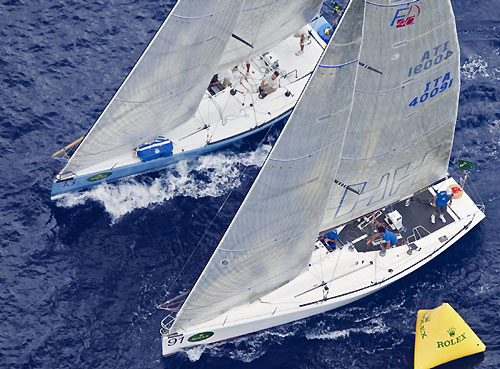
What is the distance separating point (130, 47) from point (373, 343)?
33156mm

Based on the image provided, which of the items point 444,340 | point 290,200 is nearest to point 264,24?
point 290,200

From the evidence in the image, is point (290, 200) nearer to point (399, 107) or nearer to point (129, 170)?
point (399, 107)

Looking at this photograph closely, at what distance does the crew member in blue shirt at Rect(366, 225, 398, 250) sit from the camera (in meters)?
62.1

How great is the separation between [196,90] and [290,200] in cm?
1772

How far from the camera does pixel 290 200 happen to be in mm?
52969

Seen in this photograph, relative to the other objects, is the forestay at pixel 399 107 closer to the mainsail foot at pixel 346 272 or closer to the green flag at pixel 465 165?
the mainsail foot at pixel 346 272

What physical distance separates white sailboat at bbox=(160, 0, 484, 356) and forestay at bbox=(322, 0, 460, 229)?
0.08 metres

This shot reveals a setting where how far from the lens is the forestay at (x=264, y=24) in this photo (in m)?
66.4

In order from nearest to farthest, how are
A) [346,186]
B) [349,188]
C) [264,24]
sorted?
[346,186] → [349,188] → [264,24]

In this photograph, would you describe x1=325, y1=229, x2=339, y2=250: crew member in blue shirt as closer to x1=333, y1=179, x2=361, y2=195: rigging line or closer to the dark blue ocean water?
the dark blue ocean water

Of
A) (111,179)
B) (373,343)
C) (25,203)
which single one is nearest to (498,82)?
(373,343)

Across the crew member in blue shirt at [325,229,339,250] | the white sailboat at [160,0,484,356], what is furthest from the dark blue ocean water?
the crew member in blue shirt at [325,229,339,250]

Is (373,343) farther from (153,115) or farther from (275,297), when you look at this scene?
(153,115)

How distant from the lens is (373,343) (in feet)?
200
